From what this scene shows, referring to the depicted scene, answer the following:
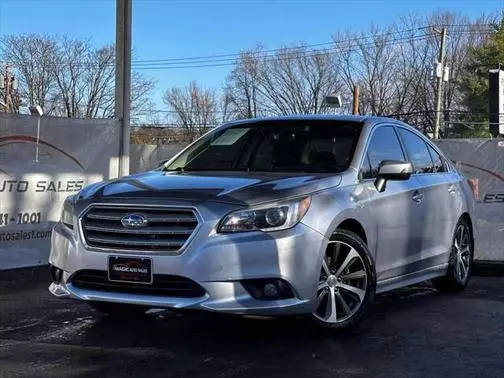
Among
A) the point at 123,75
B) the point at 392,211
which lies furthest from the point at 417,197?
the point at 123,75

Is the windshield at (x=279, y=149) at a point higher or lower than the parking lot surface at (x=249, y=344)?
higher

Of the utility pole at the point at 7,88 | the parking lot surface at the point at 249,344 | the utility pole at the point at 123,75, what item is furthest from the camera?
the utility pole at the point at 7,88

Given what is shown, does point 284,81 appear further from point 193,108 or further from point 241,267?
point 241,267

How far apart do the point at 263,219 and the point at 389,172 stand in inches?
59.6

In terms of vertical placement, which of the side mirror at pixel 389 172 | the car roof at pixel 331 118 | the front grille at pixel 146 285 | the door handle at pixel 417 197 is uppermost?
the car roof at pixel 331 118

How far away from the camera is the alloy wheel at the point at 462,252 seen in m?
7.59

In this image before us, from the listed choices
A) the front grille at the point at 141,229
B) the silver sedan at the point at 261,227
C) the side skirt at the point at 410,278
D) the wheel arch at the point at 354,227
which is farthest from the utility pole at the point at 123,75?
the wheel arch at the point at 354,227

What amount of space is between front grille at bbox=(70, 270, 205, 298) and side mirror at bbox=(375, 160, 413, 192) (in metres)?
1.95

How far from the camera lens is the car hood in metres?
5.04

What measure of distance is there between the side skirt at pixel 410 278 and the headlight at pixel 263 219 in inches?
53.6

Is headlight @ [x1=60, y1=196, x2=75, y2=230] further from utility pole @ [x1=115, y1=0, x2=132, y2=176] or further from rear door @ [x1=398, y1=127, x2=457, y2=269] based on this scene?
utility pole @ [x1=115, y1=0, x2=132, y2=176]

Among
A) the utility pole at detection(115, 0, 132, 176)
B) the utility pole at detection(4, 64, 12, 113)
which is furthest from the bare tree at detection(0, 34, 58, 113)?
the utility pole at detection(115, 0, 132, 176)

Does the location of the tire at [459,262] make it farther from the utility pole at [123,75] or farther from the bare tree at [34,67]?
the bare tree at [34,67]

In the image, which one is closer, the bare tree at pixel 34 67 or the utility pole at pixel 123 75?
the utility pole at pixel 123 75
